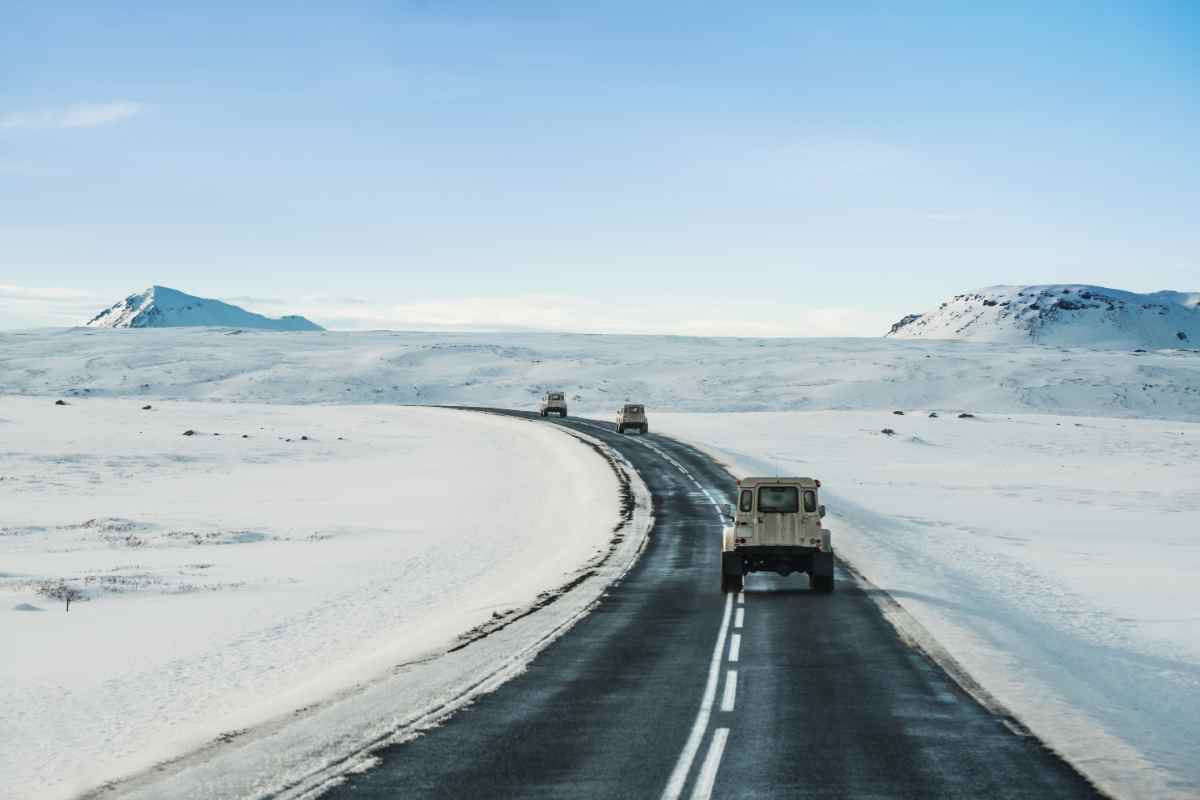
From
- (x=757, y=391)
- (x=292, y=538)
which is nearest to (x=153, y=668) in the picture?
(x=292, y=538)

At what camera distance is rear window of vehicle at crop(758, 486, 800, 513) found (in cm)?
2519

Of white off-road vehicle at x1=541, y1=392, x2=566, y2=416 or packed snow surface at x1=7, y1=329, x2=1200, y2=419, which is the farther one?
packed snow surface at x1=7, y1=329, x2=1200, y2=419

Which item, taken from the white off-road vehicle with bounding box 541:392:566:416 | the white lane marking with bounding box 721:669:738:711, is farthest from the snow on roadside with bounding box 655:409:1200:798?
the white off-road vehicle with bounding box 541:392:566:416

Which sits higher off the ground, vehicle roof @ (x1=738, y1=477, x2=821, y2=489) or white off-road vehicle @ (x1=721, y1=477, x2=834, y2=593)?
vehicle roof @ (x1=738, y1=477, x2=821, y2=489)

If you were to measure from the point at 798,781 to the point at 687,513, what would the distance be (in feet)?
105

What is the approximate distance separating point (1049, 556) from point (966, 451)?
43518mm

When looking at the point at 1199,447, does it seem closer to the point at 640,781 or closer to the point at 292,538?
the point at 292,538

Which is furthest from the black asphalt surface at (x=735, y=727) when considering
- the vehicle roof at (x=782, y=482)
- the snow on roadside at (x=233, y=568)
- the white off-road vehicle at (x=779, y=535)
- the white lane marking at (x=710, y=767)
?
the vehicle roof at (x=782, y=482)

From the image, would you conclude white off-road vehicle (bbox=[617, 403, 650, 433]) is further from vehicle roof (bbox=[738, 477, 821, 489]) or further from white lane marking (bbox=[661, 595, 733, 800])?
white lane marking (bbox=[661, 595, 733, 800])

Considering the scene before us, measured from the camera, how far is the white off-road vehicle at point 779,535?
25016mm

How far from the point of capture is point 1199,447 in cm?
7912

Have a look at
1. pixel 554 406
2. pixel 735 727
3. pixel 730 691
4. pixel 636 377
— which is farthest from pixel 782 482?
pixel 636 377

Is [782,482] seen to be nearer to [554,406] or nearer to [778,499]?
[778,499]

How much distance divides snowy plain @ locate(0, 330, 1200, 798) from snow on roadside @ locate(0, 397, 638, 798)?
8.81m
